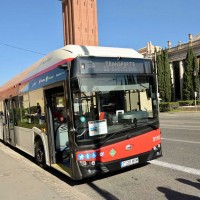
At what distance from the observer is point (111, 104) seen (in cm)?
664

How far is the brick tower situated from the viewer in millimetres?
61469

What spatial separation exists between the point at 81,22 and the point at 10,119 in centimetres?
5334

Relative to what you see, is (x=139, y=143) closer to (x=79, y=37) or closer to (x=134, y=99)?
(x=134, y=99)

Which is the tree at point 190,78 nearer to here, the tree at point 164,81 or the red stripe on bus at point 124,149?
the tree at point 164,81

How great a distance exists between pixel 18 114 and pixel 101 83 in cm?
501

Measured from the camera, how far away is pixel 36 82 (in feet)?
27.6

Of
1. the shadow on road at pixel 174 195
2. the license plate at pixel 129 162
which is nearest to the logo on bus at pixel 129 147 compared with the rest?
the license plate at pixel 129 162

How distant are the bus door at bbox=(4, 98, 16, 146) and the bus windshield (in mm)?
5634

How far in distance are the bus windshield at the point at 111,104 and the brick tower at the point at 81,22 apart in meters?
53.9

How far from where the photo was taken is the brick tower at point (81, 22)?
61.5 m

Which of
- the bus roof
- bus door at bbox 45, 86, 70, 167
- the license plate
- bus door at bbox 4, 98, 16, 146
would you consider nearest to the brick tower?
bus door at bbox 4, 98, 16, 146

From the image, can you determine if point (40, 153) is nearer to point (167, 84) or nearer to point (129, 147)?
point (129, 147)

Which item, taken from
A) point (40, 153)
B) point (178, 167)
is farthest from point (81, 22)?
point (178, 167)

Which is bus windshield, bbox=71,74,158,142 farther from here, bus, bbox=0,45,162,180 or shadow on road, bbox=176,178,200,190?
shadow on road, bbox=176,178,200,190
